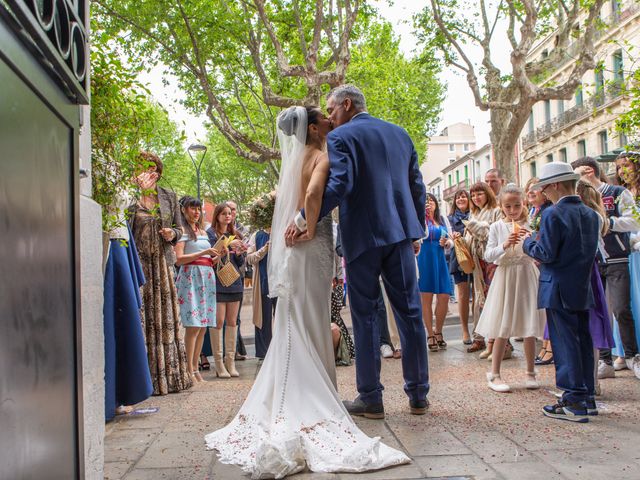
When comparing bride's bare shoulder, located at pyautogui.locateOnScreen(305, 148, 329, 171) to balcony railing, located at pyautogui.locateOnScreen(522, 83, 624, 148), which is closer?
bride's bare shoulder, located at pyautogui.locateOnScreen(305, 148, 329, 171)

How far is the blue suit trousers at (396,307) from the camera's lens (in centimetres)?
526

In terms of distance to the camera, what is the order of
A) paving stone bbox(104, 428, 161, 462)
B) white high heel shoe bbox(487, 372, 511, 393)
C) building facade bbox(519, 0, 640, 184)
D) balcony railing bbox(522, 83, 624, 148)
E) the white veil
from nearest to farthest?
1. paving stone bbox(104, 428, 161, 462)
2. the white veil
3. white high heel shoe bbox(487, 372, 511, 393)
4. building facade bbox(519, 0, 640, 184)
5. balcony railing bbox(522, 83, 624, 148)

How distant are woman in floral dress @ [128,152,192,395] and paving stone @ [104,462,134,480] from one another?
89.8 inches

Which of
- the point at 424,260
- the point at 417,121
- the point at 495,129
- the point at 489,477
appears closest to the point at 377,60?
the point at 417,121

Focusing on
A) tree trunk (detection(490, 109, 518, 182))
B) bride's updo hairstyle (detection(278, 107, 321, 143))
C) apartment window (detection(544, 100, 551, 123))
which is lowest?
bride's updo hairstyle (detection(278, 107, 321, 143))

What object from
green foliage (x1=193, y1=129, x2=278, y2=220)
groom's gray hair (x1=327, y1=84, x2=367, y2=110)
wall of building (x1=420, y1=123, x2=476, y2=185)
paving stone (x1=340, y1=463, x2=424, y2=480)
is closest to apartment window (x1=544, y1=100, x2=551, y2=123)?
green foliage (x1=193, y1=129, x2=278, y2=220)

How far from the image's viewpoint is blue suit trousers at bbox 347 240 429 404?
5258mm

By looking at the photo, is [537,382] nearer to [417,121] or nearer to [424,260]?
[424,260]

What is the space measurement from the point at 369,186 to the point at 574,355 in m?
2.08

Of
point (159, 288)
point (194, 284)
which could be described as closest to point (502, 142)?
point (194, 284)

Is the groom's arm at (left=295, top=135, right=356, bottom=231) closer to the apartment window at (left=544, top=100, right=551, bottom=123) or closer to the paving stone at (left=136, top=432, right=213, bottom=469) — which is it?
the paving stone at (left=136, top=432, right=213, bottom=469)

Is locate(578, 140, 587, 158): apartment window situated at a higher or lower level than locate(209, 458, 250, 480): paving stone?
higher

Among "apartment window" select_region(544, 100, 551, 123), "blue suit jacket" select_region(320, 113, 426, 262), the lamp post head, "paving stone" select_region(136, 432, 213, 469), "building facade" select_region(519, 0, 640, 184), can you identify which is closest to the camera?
"paving stone" select_region(136, 432, 213, 469)

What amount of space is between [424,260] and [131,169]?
18.9ft
